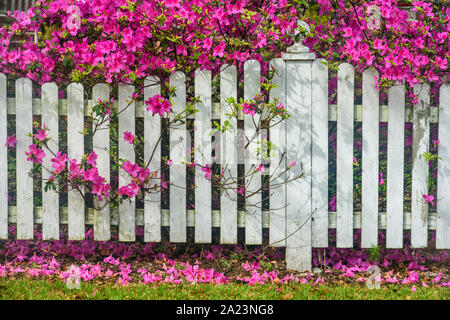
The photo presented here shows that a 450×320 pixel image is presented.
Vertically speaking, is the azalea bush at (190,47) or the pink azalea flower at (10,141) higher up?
the azalea bush at (190,47)

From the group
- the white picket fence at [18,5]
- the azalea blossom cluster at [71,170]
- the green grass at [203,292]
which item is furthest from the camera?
the white picket fence at [18,5]

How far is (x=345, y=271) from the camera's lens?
3.66 metres

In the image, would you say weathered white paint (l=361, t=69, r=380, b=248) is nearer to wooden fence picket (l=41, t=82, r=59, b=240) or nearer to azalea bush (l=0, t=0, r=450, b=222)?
azalea bush (l=0, t=0, r=450, b=222)

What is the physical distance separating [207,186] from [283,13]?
1323 mm

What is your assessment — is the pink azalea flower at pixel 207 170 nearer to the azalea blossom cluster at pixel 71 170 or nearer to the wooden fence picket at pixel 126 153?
the wooden fence picket at pixel 126 153

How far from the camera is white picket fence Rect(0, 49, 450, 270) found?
11.7 ft

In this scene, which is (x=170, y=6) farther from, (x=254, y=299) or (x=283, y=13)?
(x=254, y=299)

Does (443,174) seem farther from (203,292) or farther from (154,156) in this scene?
(154,156)

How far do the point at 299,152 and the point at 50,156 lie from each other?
1752mm

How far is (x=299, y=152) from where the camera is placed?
3.60 m

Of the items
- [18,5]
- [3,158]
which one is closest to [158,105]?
[3,158]

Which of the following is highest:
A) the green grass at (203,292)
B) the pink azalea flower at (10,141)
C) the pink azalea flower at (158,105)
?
the pink azalea flower at (158,105)

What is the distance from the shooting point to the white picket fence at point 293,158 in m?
3.57

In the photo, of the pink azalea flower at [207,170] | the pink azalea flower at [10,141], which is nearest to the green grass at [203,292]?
the pink azalea flower at [207,170]
